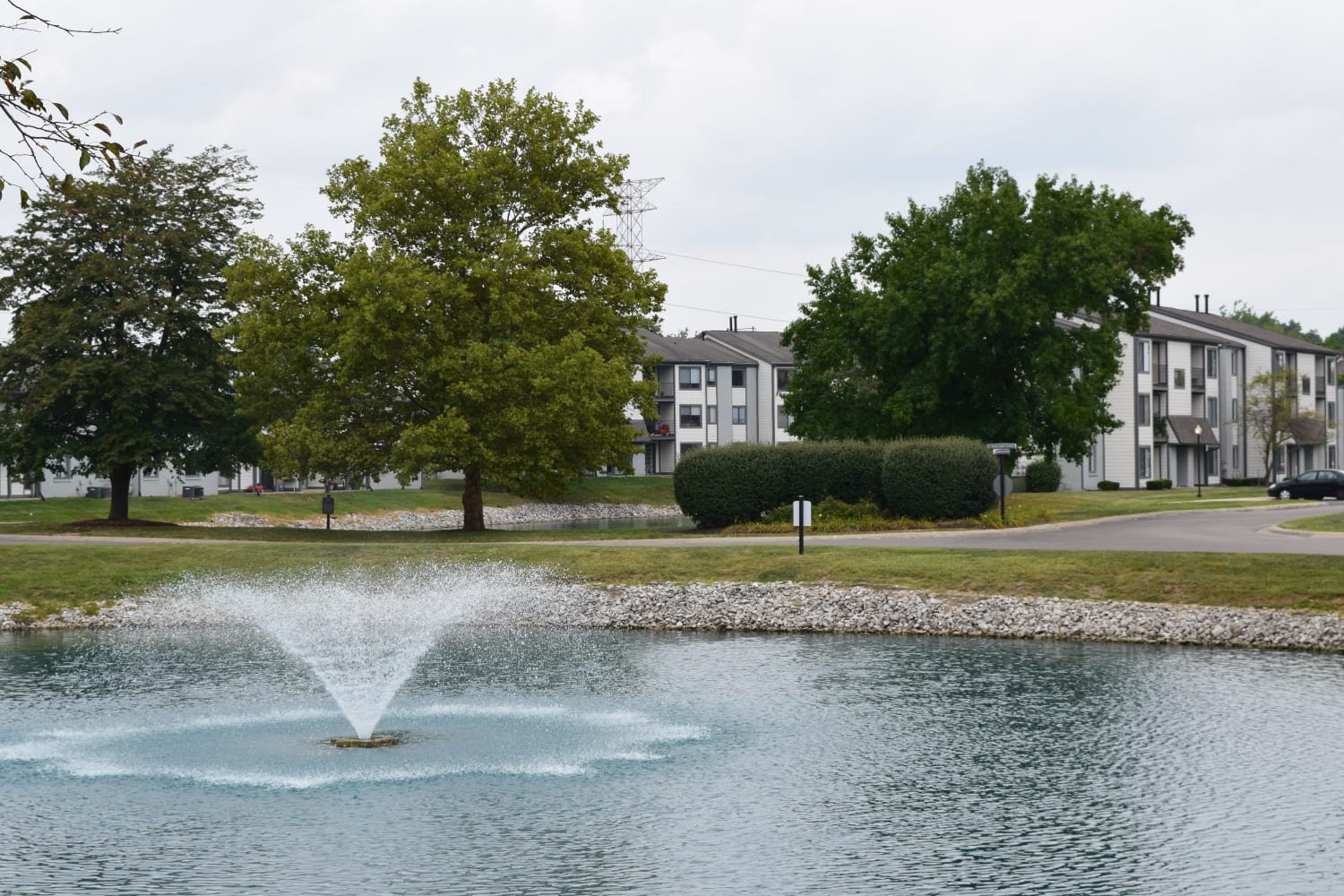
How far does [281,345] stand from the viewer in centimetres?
4647

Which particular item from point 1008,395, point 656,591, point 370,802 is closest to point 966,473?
point 1008,395

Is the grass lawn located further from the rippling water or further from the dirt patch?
the dirt patch

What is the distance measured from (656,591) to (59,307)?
29.1 meters

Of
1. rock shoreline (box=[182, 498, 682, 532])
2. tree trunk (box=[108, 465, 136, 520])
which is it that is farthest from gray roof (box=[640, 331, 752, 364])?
tree trunk (box=[108, 465, 136, 520])

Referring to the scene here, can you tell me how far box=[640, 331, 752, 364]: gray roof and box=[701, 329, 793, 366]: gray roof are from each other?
49.4 inches

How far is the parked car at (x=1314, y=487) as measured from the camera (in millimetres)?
67375

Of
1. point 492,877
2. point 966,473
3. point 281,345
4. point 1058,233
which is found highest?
point 1058,233

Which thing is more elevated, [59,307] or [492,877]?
[59,307]

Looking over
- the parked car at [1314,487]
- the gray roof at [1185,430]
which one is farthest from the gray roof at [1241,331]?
the parked car at [1314,487]

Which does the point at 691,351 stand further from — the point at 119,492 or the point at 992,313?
the point at 119,492

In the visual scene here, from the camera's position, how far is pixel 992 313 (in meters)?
51.2

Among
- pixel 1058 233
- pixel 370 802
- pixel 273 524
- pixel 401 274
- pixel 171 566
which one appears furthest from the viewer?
pixel 273 524

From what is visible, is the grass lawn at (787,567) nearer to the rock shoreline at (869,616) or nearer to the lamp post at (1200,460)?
the rock shoreline at (869,616)

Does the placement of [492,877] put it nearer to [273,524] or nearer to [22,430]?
[22,430]
